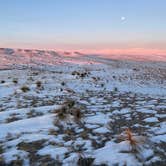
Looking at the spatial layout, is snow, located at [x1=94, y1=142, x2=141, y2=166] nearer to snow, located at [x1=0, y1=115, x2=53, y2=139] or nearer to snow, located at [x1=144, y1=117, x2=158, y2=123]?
snow, located at [x1=0, y1=115, x2=53, y2=139]

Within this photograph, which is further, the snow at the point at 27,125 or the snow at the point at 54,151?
the snow at the point at 27,125

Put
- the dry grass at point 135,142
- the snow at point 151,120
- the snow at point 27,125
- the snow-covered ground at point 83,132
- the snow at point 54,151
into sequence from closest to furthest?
the snow-covered ground at point 83,132
the snow at point 54,151
the dry grass at point 135,142
the snow at point 27,125
the snow at point 151,120

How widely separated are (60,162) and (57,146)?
2.90 ft

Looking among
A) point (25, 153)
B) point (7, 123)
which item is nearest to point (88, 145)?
point (25, 153)

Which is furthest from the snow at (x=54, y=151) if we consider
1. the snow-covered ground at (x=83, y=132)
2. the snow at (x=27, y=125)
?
the snow at (x=27, y=125)

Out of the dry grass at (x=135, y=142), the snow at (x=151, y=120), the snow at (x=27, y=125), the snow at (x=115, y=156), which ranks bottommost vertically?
Result: the snow at (x=151, y=120)

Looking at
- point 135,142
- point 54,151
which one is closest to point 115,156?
point 135,142

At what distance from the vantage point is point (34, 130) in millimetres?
9281

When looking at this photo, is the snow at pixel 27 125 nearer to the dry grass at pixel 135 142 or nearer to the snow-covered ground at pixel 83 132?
the snow-covered ground at pixel 83 132

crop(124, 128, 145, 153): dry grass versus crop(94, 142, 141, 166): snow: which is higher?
crop(124, 128, 145, 153): dry grass

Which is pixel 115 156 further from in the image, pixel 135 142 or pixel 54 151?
pixel 54 151

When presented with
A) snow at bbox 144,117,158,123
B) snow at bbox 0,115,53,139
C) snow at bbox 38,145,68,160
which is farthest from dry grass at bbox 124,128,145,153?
snow at bbox 0,115,53,139

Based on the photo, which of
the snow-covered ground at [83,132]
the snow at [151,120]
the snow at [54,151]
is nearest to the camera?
the snow-covered ground at [83,132]

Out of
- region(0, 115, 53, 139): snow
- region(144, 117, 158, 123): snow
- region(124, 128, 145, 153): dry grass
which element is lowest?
region(144, 117, 158, 123): snow
